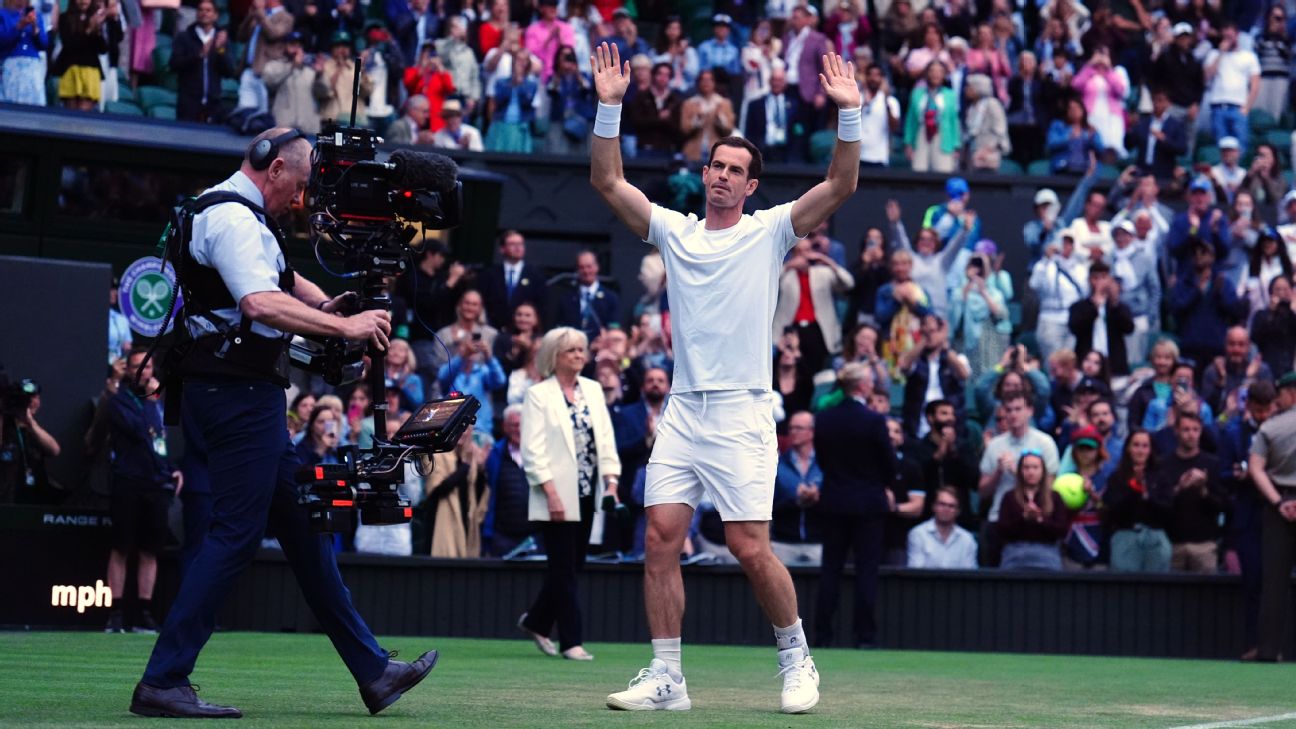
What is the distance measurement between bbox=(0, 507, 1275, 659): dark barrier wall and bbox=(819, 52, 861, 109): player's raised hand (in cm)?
875

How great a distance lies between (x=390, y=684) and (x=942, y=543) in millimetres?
10114

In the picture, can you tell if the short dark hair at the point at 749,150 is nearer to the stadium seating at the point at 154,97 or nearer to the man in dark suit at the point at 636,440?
the man in dark suit at the point at 636,440

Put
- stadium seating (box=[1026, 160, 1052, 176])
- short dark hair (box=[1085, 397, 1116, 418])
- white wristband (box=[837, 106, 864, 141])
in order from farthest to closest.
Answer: stadium seating (box=[1026, 160, 1052, 176])
short dark hair (box=[1085, 397, 1116, 418])
white wristband (box=[837, 106, 864, 141])

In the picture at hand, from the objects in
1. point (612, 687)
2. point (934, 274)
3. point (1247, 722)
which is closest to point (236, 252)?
point (612, 687)

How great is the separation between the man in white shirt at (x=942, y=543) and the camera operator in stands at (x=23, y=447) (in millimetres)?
6997

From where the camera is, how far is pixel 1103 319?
68.7ft

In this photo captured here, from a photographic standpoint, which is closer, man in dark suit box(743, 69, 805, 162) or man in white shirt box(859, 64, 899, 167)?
man in white shirt box(859, 64, 899, 167)

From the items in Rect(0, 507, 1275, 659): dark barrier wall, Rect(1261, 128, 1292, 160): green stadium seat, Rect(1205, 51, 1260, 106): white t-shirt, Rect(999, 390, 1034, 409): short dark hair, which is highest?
Rect(1205, 51, 1260, 106): white t-shirt

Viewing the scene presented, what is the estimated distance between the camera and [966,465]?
17672 millimetres

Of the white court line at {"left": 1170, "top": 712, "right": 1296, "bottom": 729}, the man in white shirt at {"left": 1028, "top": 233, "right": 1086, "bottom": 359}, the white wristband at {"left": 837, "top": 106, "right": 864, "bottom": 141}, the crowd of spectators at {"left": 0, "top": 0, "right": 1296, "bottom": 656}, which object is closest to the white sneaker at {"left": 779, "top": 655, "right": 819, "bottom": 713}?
the white court line at {"left": 1170, "top": 712, "right": 1296, "bottom": 729}

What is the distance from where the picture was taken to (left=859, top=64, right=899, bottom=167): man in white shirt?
23484 mm

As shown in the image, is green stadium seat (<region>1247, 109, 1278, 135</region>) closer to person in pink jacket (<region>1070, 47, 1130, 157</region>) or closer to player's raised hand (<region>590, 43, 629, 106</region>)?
person in pink jacket (<region>1070, 47, 1130, 157</region>)

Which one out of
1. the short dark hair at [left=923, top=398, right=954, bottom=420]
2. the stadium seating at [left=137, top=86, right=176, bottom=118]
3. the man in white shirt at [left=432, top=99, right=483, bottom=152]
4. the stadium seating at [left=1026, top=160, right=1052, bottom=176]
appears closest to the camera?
the short dark hair at [left=923, top=398, right=954, bottom=420]

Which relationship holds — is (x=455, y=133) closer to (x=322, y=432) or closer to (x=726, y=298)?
(x=322, y=432)
